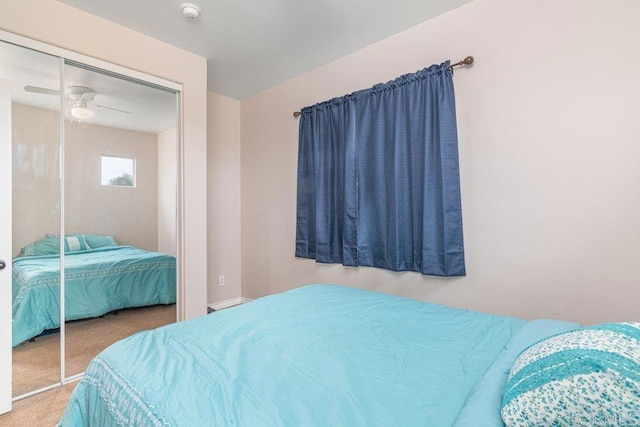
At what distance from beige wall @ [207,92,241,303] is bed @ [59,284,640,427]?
2.30 metres

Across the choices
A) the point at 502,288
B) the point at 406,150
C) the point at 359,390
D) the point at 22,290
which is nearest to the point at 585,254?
the point at 502,288

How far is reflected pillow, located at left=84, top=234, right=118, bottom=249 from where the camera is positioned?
7.72 ft

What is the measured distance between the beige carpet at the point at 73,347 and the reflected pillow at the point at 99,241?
580 mm

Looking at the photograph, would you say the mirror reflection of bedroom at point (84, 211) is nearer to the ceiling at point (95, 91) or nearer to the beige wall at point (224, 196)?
the ceiling at point (95, 91)

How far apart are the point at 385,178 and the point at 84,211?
2.33 metres

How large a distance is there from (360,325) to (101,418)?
3.43ft

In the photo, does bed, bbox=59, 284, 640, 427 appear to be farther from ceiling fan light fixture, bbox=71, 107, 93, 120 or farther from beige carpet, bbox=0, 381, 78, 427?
ceiling fan light fixture, bbox=71, 107, 93, 120

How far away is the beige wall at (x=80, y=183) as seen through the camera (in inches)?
79.6

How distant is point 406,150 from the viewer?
2387mm

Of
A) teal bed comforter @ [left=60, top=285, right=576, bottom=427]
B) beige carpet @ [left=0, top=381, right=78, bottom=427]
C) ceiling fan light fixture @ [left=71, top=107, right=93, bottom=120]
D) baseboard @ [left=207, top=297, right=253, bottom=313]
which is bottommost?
beige carpet @ [left=0, top=381, right=78, bottom=427]

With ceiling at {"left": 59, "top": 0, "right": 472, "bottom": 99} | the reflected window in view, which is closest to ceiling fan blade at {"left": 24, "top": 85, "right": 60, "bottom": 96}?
the reflected window

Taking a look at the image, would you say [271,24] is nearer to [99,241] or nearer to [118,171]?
[118,171]

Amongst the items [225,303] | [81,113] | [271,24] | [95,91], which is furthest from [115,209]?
[271,24]

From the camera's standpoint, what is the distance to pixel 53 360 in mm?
2184
